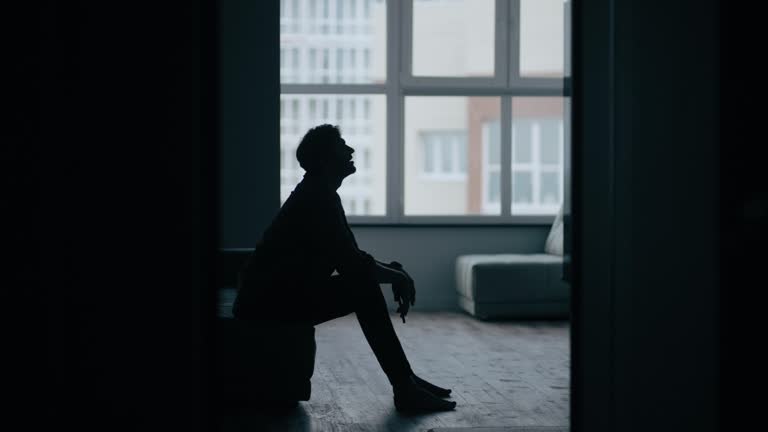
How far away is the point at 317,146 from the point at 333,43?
3936 mm

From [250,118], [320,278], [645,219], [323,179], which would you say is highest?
[250,118]

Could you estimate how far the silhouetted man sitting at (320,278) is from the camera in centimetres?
319

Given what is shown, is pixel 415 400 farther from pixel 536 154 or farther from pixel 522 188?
pixel 536 154

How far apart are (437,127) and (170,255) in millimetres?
5384

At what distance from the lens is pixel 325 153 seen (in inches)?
128

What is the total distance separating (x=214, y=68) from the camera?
6.15 feet

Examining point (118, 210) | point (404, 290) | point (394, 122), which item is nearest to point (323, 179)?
A: point (404, 290)

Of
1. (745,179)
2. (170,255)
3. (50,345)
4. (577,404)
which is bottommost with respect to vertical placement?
(577,404)

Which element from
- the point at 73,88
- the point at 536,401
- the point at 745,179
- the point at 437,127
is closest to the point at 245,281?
the point at 536,401

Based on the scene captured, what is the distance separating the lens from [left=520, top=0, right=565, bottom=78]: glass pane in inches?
276

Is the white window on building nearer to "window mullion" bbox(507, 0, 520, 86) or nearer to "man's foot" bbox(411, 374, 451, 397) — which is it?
"window mullion" bbox(507, 0, 520, 86)

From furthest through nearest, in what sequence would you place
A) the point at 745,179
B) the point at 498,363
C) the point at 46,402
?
1. the point at 498,363
2. the point at 745,179
3. the point at 46,402

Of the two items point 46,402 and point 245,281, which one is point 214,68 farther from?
point 245,281

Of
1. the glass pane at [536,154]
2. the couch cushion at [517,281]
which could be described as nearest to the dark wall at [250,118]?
the couch cushion at [517,281]
